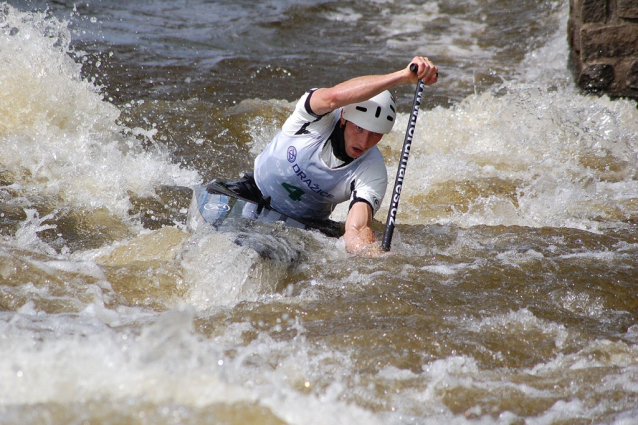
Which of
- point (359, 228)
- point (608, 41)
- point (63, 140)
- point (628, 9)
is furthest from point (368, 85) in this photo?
point (608, 41)

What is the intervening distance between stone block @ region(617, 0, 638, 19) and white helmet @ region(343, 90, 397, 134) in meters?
5.38

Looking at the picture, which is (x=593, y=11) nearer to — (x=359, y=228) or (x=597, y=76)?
(x=597, y=76)

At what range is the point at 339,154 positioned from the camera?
4.07 metres

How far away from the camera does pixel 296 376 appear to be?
256cm

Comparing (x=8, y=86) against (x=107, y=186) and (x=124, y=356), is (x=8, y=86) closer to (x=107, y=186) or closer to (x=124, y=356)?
Answer: (x=107, y=186)

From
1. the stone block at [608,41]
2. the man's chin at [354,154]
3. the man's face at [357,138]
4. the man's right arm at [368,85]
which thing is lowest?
the man's chin at [354,154]

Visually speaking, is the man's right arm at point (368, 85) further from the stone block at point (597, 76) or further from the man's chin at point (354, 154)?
the stone block at point (597, 76)

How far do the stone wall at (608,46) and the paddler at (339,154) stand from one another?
522 cm

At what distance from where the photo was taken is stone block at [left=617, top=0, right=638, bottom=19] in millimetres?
7621

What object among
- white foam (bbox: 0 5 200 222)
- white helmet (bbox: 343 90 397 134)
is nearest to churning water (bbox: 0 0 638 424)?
white foam (bbox: 0 5 200 222)

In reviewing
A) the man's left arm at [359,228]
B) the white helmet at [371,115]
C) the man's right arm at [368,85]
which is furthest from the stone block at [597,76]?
the man's left arm at [359,228]

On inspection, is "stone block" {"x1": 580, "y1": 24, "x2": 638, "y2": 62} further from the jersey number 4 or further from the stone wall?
the jersey number 4

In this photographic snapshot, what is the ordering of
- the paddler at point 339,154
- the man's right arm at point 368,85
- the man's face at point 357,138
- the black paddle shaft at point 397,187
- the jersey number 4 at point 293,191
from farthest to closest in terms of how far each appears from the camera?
the jersey number 4 at point 293,191, the black paddle shaft at point 397,187, the man's face at point 357,138, the paddler at point 339,154, the man's right arm at point 368,85

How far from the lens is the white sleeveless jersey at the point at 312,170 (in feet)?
13.4
